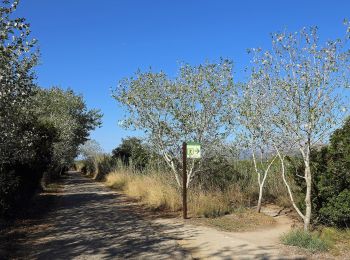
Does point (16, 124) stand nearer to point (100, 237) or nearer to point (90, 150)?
point (100, 237)

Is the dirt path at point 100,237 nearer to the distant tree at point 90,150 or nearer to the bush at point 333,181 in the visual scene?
the bush at point 333,181

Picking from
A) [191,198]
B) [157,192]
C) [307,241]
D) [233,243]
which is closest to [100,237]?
[233,243]

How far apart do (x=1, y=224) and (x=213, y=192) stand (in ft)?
24.6

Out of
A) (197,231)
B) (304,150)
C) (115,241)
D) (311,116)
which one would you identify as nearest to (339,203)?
(304,150)

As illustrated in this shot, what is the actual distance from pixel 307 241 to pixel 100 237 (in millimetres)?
4648

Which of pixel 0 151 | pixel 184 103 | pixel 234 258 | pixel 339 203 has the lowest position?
pixel 234 258

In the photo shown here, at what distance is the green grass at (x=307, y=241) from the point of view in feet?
31.2

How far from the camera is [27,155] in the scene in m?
13.1

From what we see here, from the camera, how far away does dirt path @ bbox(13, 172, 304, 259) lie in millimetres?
8773

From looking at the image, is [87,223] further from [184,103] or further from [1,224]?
[184,103]

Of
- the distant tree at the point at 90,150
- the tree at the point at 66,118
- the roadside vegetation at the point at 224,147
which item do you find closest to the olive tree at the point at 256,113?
the roadside vegetation at the point at 224,147

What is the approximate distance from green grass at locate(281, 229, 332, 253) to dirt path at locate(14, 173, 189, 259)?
255 centimetres

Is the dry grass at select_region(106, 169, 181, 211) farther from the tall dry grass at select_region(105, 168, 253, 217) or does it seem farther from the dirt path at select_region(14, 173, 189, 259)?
the dirt path at select_region(14, 173, 189, 259)

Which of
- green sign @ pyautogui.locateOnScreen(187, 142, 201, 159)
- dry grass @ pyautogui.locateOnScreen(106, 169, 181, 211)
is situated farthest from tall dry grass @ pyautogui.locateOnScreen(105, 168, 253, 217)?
green sign @ pyautogui.locateOnScreen(187, 142, 201, 159)
